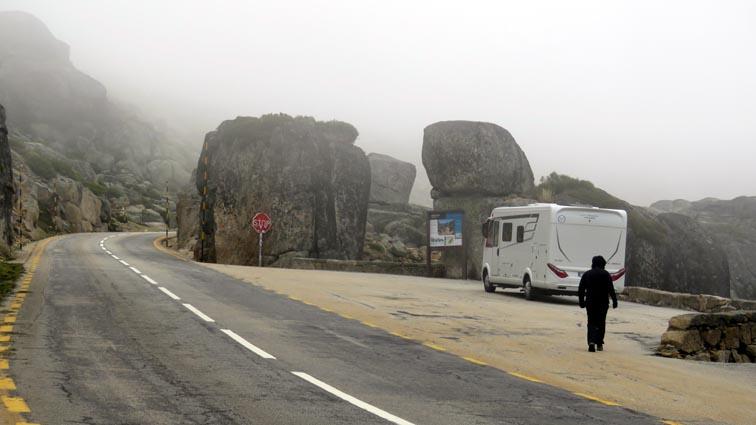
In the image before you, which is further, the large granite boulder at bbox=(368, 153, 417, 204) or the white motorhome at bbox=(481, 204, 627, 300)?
the large granite boulder at bbox=(368, 153, 417, 204)

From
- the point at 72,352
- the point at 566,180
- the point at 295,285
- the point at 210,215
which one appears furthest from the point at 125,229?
the point at 72,352

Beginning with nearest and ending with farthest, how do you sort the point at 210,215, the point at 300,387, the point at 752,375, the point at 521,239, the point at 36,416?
1. the point at 36,416
2. the point at 300,387
3. the point at 752,375
4. the point at 521,239
5. the point at 210,215

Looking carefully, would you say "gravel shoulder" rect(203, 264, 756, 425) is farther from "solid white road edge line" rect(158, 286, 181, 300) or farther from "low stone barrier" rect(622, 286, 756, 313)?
"solid white road edge line" rect(158, 286, 181, 300)

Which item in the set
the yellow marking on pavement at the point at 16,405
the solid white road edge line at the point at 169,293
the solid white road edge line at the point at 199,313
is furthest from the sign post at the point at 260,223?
the yellow marking on pavement at the point at 16,405

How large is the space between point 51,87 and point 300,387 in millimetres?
177048

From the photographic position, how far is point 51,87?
555 feet

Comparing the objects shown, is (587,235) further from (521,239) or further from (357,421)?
(357,421)

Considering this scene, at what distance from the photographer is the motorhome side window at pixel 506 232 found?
26.5 metres

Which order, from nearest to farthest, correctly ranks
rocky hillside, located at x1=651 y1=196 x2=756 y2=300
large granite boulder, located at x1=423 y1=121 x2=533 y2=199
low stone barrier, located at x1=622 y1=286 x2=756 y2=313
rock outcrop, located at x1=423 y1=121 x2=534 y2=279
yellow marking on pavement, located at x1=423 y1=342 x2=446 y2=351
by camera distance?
yellow marking on pavement, located at x1=423 y1=342 x2=446 y2=351
low stone barrier, located at x1=622 y1=286 x2=756 y2=313
rock outcrop, located at x1=423 y1=121 x2=534 y2=279
large granite boulder, located at x1=423 y1=121 x2=533 y2=199
rocky hillside, located at x1=651 y1=196 x2=756 y2=300

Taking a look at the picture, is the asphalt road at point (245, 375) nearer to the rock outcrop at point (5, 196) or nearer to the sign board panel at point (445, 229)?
the rock outcrop at point (5, 196)

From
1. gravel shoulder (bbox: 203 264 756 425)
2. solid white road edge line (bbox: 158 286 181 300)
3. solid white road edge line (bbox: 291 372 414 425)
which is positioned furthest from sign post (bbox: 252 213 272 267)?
solid white road edge line (bbox: 291 372 414 425)

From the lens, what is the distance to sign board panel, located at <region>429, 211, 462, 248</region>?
36.6m

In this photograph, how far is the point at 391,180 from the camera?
94.2 metres

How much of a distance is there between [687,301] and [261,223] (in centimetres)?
2215
